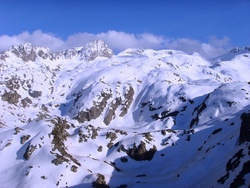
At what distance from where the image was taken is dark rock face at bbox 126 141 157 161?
13338 cm

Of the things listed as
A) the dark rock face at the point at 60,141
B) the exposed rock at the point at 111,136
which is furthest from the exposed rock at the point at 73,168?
the exposed rock at the point at 111,136

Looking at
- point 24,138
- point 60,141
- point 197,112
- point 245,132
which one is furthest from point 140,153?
point 197,112

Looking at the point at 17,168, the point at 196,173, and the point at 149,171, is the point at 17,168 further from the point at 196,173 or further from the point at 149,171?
the point at 196,173

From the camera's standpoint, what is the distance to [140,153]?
133625 mm

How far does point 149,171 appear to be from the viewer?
414 feet

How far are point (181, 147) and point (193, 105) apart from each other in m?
66.9

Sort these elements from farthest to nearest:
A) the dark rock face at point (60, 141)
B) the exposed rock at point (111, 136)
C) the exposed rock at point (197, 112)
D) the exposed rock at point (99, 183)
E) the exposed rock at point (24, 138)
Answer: the exposed rock at point (197, 112)
the exposed rock at point (111, 136)
the exposed rock at point (24, 138)
the dark rock face at point (60, 141)
the exposed rock at point (99, 183)

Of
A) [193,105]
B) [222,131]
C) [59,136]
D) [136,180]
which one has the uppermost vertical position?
[193,105]

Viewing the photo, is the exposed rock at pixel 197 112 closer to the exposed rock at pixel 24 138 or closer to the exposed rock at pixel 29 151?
the exposed rock at pixel 24 138

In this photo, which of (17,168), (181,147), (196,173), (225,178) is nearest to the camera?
(225,178)

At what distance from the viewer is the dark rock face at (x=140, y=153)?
438 ft

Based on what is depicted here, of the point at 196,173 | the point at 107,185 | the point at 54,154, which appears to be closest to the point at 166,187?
the point at 196,173

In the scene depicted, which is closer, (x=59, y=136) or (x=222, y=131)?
(x=222, y=131)

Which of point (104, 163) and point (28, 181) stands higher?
point (104, 163)
